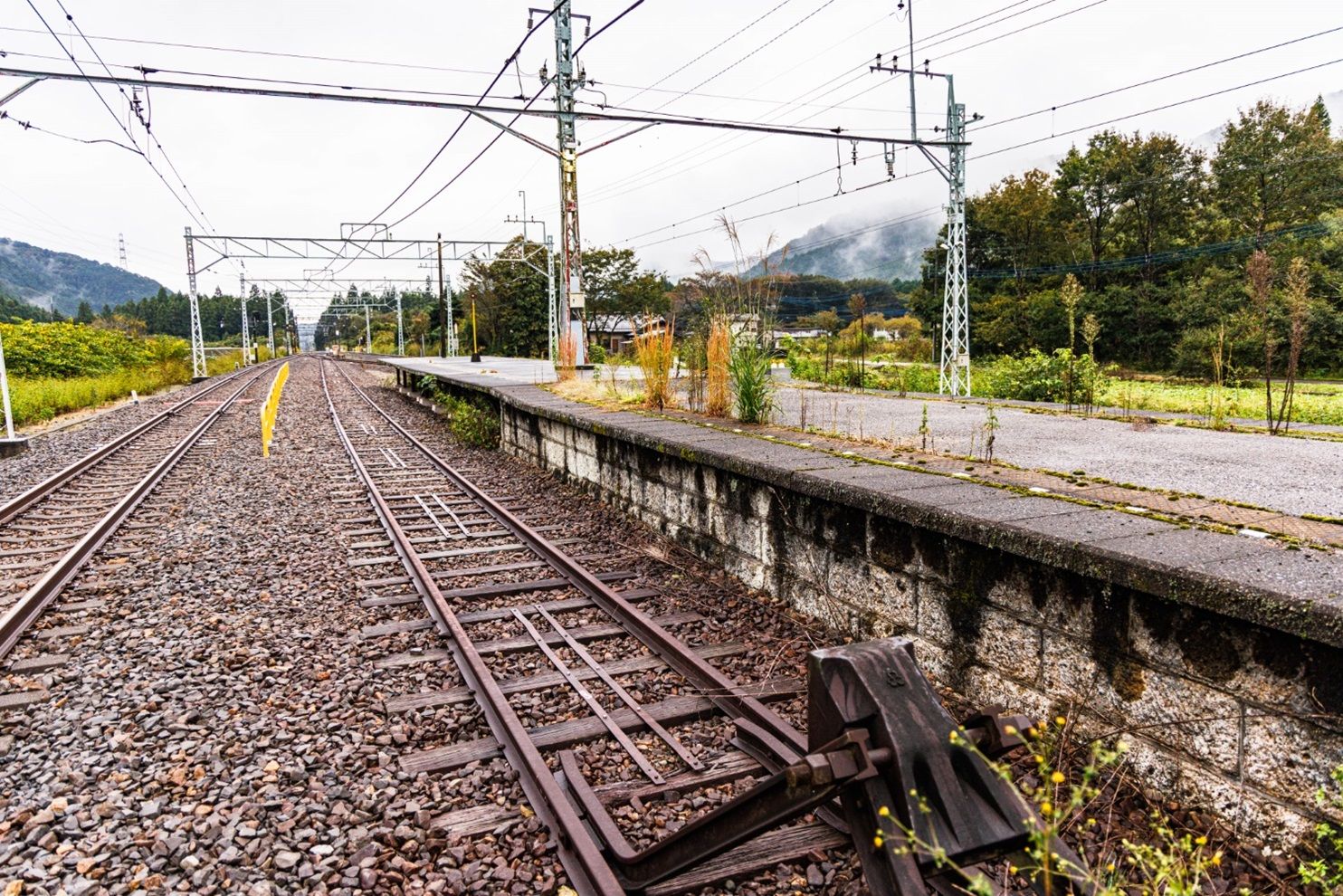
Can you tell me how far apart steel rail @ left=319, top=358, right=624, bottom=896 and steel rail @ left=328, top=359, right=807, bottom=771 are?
2.54 ft

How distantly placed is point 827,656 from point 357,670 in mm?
3162

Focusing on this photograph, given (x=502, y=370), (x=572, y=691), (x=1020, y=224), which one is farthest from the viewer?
(x=1020, y=224)

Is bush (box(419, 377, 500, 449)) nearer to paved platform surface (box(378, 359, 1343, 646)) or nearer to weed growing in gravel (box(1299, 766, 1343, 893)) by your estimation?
paved platform surface (box(378, 359, 1343, 646))

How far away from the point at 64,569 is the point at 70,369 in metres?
22.4

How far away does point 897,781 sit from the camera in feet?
5.14

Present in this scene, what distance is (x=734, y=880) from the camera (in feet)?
8.32

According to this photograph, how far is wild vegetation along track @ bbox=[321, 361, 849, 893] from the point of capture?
2.82 metres

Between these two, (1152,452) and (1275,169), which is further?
(1275,169)

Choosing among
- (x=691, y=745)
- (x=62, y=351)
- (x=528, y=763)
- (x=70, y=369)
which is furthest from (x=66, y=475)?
(x=62, y=351)

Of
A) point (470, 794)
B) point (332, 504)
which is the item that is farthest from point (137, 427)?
point (470, 794)

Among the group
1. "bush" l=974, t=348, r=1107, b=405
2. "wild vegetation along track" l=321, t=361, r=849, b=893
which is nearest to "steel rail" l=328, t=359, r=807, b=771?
"wild vegetation along track" l=321, t=361, r=849, b=893

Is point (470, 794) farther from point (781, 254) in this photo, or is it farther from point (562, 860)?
point (781, 254)

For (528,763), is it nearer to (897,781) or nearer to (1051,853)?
(897,781)

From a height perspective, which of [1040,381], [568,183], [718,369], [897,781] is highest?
[568,183]
